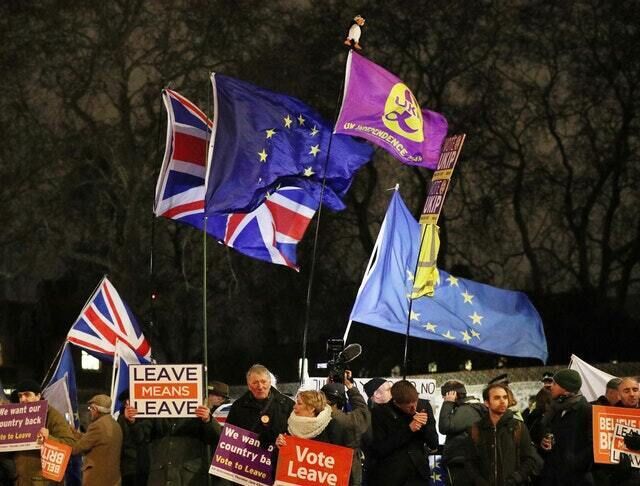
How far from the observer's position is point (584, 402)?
9.80m

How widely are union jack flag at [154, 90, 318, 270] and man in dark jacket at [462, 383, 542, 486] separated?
5526mm

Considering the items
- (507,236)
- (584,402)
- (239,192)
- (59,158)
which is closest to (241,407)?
(584,402)

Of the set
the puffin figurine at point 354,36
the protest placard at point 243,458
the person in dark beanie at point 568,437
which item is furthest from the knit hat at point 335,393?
the puffin figurine at point 354,36

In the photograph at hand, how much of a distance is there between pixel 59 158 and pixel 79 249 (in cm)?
233

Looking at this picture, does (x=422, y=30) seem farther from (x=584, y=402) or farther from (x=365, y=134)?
(x=584, y=402)

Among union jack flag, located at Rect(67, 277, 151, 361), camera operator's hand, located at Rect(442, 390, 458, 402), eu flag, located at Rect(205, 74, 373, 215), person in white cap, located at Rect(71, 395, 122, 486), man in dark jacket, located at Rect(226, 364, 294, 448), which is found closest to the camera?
man in dark jacket, located at Rect(226, 364, 294, 448)

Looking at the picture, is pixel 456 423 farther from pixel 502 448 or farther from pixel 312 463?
pixel 312 463

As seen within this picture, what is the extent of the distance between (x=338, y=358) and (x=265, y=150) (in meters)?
3.72

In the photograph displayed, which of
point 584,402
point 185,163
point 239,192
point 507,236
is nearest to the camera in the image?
point 584,402

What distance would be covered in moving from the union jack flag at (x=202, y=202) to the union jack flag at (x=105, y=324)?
222 cm

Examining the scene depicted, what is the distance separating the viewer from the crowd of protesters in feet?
30.9

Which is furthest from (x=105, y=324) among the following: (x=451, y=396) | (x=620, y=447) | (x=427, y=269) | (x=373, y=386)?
(x=620, y=447)

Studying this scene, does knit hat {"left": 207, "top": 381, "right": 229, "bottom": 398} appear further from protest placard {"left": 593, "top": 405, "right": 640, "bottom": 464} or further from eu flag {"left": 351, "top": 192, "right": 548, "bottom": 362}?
protest placard {"left": 593, "top": 405, "right": 640, "bottom": 464}

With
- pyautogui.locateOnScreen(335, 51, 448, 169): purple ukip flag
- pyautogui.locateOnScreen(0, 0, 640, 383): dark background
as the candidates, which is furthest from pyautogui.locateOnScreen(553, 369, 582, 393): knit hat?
pyautogui.locateOnScreen(0, 0, 640, 383): dark background
